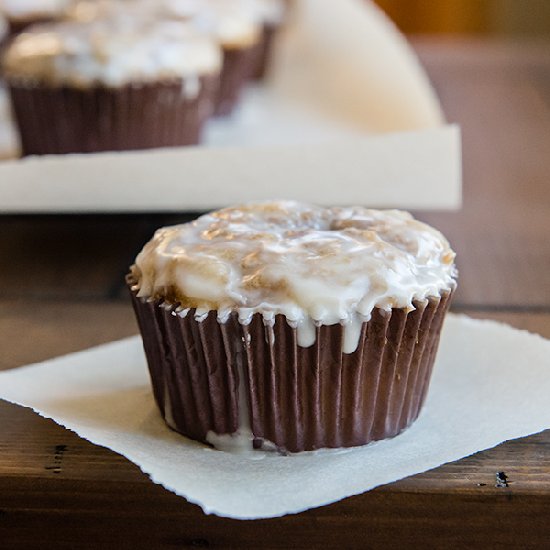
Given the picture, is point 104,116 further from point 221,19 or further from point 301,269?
point 301,269

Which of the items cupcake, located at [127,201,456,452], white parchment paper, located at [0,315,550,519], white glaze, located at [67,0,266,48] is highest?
cupcake, located at [127,201,456,452]

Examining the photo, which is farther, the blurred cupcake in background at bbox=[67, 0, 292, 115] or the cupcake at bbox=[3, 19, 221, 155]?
the blurred cupcake in background at bbox=[67, 0, 292, 115]

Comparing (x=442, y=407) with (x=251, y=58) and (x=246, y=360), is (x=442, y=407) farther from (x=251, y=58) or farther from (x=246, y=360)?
(x=251, y=58)

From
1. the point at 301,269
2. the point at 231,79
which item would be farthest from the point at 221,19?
the point at 301,269

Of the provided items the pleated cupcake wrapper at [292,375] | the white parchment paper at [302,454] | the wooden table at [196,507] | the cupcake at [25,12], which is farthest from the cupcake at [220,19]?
the pleated cupcake wrapper at [292,375]

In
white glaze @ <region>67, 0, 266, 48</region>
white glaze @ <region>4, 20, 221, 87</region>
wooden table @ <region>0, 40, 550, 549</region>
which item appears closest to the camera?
wooden table @ <region>0, 40, 550, 549</region>

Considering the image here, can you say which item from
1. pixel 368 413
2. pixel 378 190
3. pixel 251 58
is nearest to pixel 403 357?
pixel 368 413

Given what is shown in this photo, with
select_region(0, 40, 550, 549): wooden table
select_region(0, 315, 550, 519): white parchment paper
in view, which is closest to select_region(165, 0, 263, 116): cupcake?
select_region(0, 40, 550, 549): wooden table

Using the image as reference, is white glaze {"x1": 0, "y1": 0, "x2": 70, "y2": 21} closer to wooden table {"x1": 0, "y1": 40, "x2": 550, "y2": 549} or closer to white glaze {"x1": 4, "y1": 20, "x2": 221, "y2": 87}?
white glaze {"x1": 4, "y1": 20, "x2": 221, "y2": 87}

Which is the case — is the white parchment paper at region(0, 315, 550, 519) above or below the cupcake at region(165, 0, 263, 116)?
above
